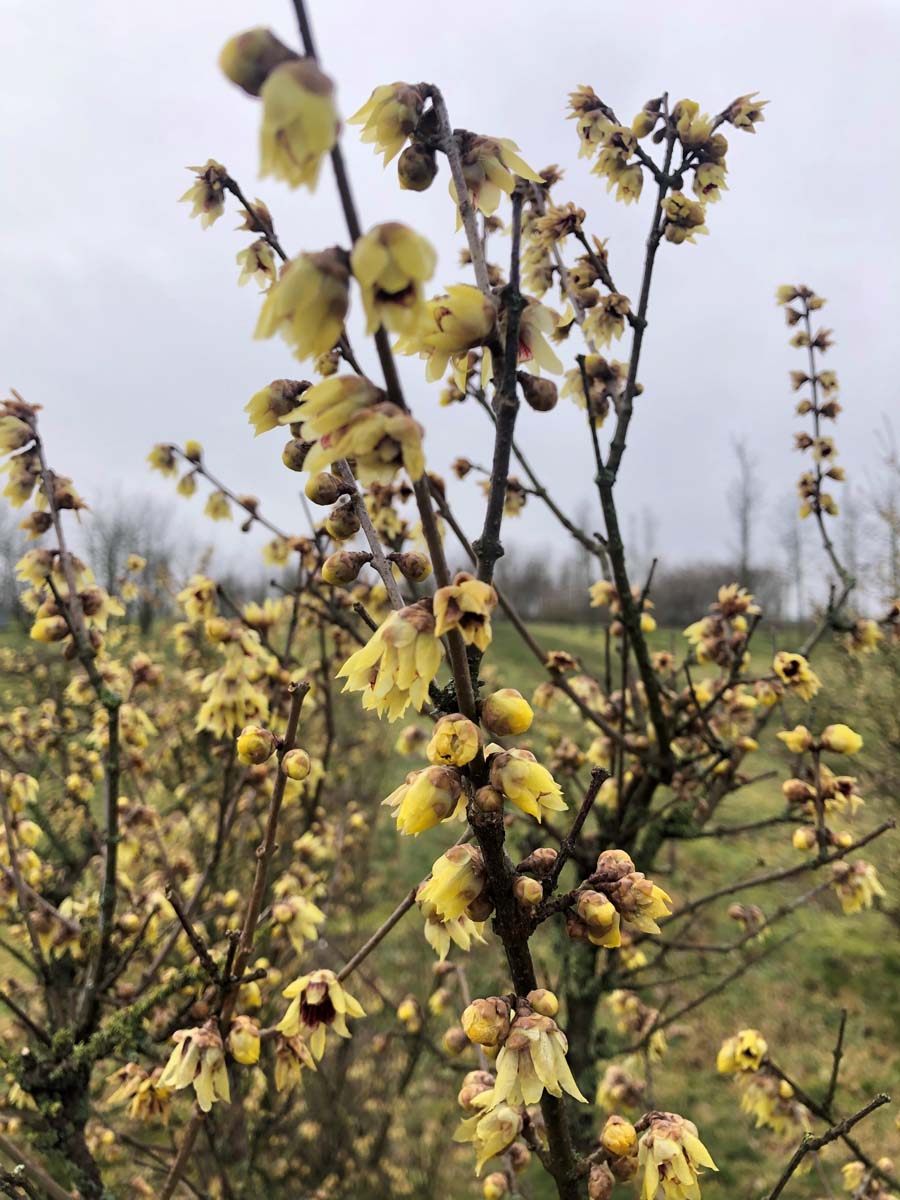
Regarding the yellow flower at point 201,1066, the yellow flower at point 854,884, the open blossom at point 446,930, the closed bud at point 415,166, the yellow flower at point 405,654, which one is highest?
the closed bud at point 415,166

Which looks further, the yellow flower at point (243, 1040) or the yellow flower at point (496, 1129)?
the yellow flower at point (243, 1040)

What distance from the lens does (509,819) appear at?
314 cm

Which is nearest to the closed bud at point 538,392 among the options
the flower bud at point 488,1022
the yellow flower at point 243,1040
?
the flower bud at point 488,1022

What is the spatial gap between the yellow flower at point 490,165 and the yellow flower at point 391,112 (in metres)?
0.11

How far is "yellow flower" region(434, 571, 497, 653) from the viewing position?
2.85ft

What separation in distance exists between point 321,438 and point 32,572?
1.89m

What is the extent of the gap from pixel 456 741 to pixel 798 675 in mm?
2248

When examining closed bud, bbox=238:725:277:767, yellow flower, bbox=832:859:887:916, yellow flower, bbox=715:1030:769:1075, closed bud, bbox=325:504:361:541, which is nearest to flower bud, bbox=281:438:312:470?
closed bud, bbox=325:504:361:541

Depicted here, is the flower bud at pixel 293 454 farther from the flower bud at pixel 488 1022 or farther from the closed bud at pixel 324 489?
Result: the flower bud at pixel 488 1022

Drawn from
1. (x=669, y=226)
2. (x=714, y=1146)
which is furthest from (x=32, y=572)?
→ (x=714, y=1146)

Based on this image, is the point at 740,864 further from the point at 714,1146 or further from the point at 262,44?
the point at 262,44

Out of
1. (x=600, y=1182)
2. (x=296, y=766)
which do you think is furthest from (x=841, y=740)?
(x=296, y=766)

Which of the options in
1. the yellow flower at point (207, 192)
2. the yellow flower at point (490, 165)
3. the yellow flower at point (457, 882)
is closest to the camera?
the yellow flower at point (457, 882)

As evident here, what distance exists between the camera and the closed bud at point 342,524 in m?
1.26
